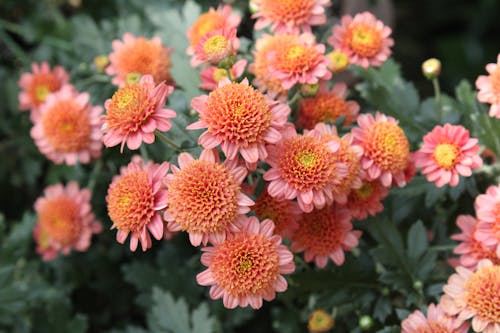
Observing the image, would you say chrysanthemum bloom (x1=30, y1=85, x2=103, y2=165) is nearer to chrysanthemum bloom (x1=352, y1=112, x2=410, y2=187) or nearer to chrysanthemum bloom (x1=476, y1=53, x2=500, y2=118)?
chrysanthemum bloom (x1=352, y1=112, x2=410, y2=187)

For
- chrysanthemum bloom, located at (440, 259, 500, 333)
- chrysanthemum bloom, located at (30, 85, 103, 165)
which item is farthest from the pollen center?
chrysanthemum bloom, located at (30, 85, 103, 165)

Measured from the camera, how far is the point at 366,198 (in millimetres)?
1159

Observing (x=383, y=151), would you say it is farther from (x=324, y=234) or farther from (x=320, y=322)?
(x=320, y=322)

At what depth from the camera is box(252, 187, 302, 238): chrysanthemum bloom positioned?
1071 millimetres

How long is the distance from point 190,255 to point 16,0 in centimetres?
109

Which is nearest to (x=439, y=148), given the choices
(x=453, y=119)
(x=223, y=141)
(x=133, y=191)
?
(x=453, y=119)

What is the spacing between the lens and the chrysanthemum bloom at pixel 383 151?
43.7 inches

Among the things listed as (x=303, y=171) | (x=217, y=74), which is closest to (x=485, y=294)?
(x=303, y=171)

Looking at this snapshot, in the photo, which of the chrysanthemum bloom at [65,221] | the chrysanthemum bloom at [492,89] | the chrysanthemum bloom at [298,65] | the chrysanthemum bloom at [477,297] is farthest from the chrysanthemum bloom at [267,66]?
the chrysanthemum bloom at [65,221]

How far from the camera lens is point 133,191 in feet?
3.28

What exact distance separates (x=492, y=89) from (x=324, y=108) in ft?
1.05

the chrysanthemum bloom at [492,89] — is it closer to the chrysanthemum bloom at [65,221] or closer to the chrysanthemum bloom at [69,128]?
the chrysanthemum bloom at [69,128]

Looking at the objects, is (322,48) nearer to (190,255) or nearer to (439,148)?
(439,148)

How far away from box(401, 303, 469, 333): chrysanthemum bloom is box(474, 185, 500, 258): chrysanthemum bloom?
0.14 meters
